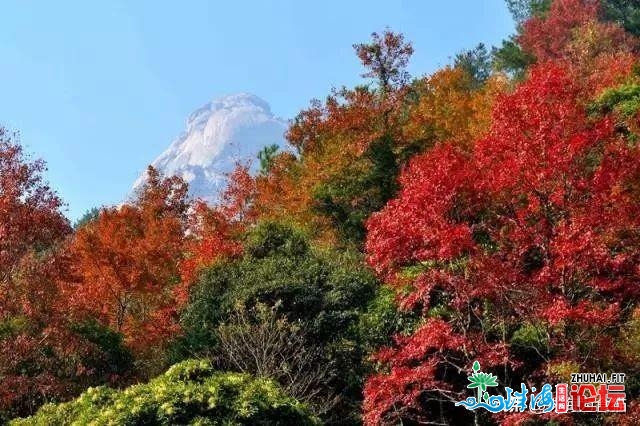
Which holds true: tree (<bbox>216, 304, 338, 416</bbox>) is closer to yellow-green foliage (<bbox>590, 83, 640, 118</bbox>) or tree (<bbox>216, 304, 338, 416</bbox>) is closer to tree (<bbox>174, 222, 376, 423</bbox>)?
tree (<bbox>174, 222, 376, 423</bbox>)

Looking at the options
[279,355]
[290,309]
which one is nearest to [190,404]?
[279,355]

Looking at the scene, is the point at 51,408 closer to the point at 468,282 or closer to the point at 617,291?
the point at 468,282

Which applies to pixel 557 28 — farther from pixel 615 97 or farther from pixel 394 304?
pixel 394 304

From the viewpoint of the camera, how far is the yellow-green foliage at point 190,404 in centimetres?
836

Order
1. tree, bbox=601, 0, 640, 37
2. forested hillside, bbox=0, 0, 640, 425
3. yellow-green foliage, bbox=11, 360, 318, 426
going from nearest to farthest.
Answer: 1. yellow-green foliage, bbox=11, 360, 318, 426
2. forested hillside, bbox=0, 0, 640, 425
3. tree, bbox=601, 0, 640, 37

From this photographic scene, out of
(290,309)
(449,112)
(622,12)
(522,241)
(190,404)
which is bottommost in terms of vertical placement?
(190,404)

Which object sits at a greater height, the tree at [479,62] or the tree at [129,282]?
the tree at [479,62]

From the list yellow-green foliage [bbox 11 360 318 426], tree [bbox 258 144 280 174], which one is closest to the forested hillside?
yellow-green foliage [bbox 11 360 318 426]

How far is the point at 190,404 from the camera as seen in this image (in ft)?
27.9

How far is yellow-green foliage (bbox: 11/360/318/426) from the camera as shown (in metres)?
→ 8.36

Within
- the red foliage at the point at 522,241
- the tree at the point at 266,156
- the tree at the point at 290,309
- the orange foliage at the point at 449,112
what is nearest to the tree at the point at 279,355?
the tree at the point at 290,309

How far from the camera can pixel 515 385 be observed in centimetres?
1327

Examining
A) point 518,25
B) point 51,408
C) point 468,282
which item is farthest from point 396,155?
point 518,25

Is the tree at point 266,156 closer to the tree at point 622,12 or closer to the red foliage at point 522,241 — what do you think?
the tree at point 622,12
